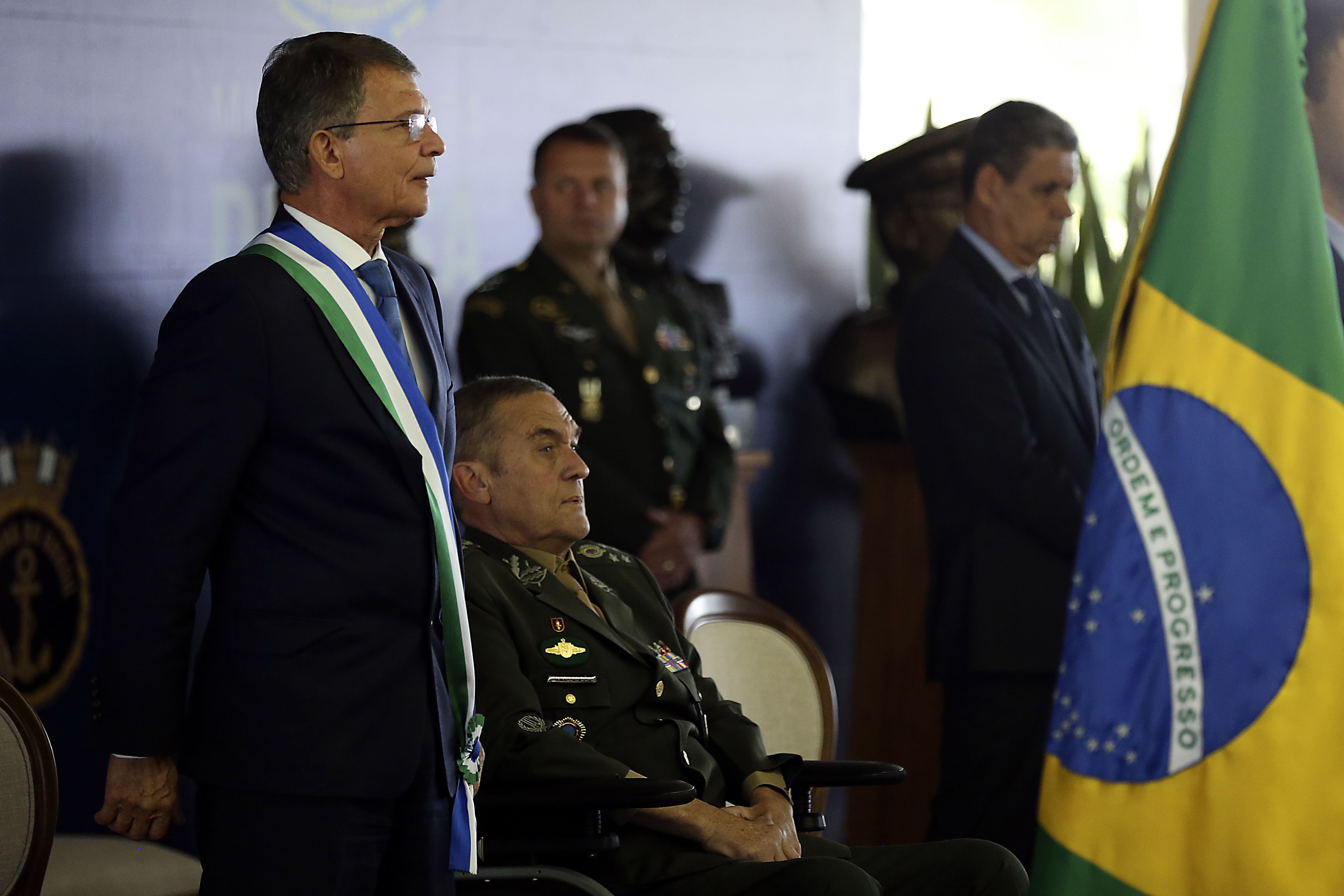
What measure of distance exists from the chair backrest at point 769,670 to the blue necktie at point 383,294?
3.58ft

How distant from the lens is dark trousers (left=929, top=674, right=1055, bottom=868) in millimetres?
3160

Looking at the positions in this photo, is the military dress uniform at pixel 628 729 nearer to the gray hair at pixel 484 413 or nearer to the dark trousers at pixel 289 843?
the gray hair at pixel 484 413

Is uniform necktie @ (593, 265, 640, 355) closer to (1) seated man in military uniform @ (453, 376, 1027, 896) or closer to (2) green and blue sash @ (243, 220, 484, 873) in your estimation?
(1) seated man in military uniform @ (453, 376, 1027, 896)

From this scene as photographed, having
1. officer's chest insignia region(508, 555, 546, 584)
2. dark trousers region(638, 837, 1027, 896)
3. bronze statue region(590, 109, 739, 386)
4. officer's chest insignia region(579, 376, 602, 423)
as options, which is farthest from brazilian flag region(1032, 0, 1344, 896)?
bronze statue region(590, 109, 739, 386)

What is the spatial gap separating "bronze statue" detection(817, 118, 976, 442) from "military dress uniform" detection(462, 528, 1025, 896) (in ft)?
5.70

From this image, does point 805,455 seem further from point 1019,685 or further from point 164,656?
point 164,656

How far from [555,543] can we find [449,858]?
0.62 metres

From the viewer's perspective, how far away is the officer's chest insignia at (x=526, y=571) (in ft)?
7.07

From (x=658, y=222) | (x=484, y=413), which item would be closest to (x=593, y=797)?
(x=484, y=413)

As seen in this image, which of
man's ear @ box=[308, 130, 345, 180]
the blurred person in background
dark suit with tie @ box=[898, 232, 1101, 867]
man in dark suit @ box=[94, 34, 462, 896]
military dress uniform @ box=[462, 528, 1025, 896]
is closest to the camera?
man in dark suit @ box=[94, 34, 462, 896]

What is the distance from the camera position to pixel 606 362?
3236mm

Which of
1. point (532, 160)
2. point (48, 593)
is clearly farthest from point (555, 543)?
point (532, 160)

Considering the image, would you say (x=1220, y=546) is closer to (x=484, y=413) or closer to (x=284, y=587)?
(x=484, y=413)

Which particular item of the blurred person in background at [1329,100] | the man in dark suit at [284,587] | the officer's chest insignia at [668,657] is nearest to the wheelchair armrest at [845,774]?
the officer's chest insignia at [668,657]
